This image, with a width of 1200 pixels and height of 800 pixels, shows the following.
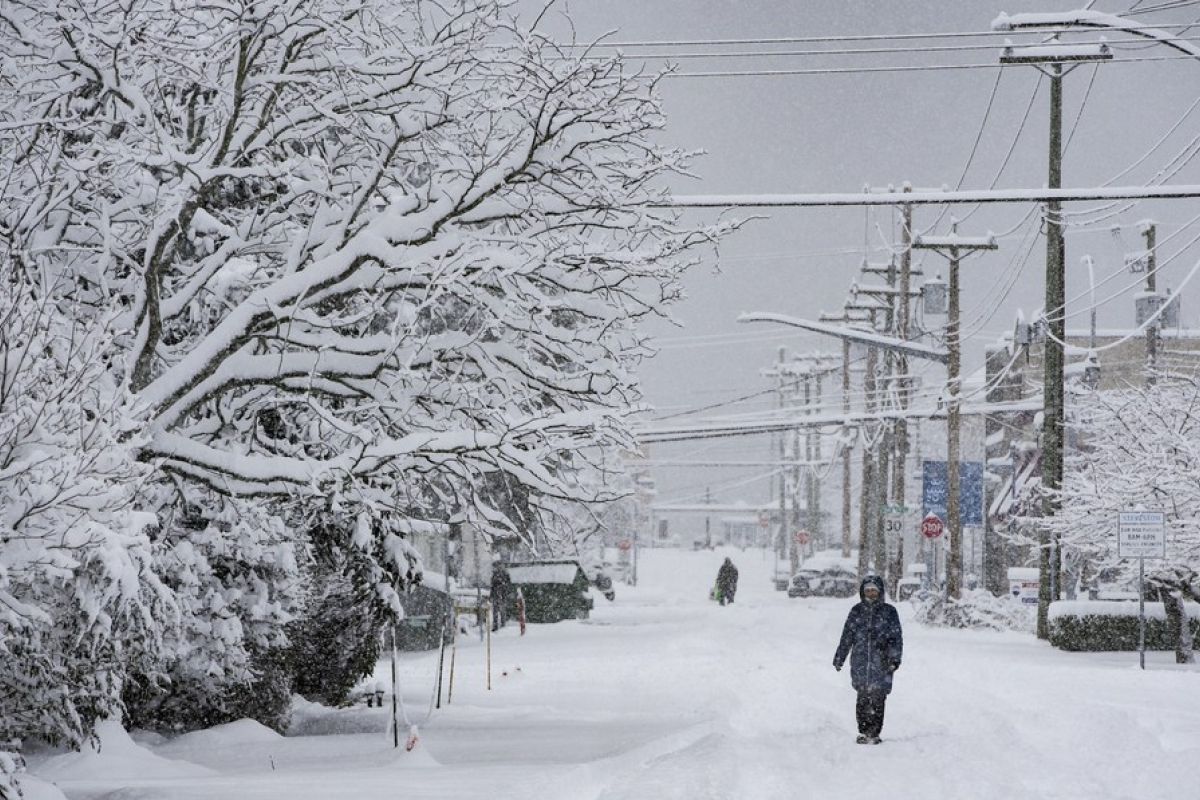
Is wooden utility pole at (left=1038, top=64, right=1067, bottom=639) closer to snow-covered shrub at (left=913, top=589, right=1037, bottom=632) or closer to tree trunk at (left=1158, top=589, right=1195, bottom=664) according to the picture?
tree trunk at (left=1158, top=589, right=1195, bottom=664)

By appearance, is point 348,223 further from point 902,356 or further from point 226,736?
point 902,356

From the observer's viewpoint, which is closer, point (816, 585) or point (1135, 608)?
point (1135, 608)

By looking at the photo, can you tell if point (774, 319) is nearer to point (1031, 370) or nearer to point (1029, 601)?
point (1029, 601)

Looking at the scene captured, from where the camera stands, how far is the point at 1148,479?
22.1 metres

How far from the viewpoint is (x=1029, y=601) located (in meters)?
40.6

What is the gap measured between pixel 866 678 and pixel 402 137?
6900mm

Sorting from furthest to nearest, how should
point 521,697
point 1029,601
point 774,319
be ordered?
point 1029,601 → point 774,319 → point 521,697

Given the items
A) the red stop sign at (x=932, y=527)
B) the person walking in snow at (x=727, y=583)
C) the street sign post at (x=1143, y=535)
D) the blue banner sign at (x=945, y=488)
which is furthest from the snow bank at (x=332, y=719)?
the person walking in snow at (x=727, y=583)

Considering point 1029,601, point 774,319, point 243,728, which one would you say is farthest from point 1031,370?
point 243,728

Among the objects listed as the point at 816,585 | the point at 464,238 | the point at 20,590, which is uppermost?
the point at 464,238

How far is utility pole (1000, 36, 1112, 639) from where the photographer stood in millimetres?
26008

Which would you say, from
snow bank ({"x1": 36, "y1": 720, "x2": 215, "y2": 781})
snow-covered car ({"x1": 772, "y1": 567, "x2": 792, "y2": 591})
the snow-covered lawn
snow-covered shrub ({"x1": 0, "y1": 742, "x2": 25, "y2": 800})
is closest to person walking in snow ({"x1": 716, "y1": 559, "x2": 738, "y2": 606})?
snow-covered car ({"x1": 772, "y1": 567, "x2": 792, "y2": 591})

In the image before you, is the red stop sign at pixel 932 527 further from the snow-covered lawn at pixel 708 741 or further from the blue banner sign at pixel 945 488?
the snow-covered lawn at pixel 708 741

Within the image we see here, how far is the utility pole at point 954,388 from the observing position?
36.2m
